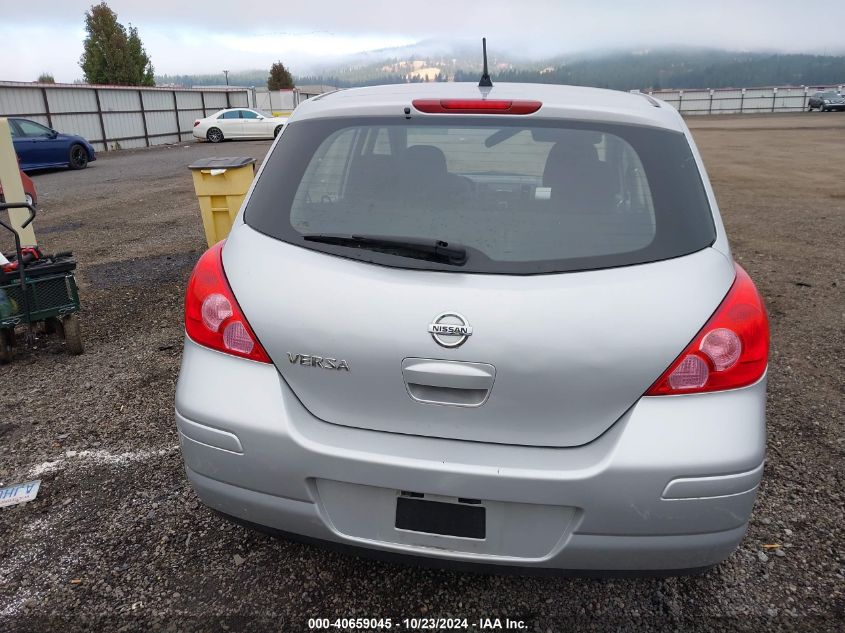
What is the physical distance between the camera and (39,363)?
4.30 metres

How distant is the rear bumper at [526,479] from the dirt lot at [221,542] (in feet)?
1.56

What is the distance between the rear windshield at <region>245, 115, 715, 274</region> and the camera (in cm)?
187

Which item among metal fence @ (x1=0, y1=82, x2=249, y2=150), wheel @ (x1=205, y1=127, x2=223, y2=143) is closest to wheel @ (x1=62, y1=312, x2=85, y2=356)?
metal fence @ (x1=0, y1=82, x2=249, y2=150)

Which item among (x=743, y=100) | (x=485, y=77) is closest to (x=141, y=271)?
(x=485, y=77)

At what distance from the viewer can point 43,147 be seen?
56.5ft

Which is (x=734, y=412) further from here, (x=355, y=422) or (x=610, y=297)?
(x=355, y=422)

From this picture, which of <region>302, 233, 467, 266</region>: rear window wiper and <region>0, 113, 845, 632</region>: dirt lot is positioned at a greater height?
<region>302, 233, 467, 266</region>: rear window wiper

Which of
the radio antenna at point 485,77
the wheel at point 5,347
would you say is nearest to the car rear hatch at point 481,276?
the radio antenna at point 485,77

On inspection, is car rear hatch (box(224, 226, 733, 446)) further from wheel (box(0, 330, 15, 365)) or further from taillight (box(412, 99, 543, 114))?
wheel (box(0, 330, 15, 365))

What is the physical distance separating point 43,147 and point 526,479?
19311 mm

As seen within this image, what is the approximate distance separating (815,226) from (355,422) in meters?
8.72

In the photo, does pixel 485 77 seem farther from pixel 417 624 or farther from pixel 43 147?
pixel 43 147

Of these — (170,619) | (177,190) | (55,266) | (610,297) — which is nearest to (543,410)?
(610,297)

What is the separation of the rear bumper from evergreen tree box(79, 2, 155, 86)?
48626mm
